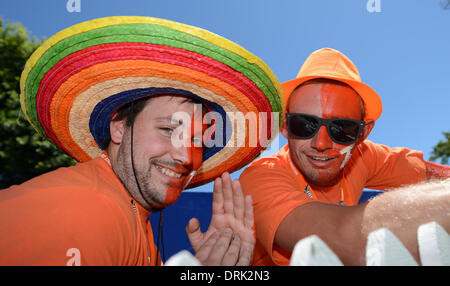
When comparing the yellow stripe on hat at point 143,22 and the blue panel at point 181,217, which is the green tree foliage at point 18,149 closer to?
the blue panel at point 181,217

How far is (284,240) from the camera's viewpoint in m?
1.54

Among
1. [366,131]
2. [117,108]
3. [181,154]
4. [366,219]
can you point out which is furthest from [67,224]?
[366,131]

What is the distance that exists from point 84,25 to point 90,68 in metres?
0.21

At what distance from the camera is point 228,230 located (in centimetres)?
175

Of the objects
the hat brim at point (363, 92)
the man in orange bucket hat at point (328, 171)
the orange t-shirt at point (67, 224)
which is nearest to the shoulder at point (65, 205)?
the orange t-shirt at point (67, 224)

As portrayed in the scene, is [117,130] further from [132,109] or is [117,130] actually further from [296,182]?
[296,182]

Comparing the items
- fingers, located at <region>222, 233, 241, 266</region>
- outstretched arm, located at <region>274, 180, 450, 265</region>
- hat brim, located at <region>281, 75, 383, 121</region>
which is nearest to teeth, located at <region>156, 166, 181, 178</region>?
fingers, located at <region>222, 233, 241, 266</region>

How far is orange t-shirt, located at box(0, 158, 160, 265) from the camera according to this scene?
102cm

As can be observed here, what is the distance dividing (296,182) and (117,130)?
49.0 inches

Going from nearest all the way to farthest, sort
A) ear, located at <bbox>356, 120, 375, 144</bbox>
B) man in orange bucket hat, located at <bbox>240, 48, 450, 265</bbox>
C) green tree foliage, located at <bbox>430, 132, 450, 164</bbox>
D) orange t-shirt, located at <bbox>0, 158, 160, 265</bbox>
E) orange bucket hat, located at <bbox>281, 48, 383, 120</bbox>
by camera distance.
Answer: orange t-shirt, located at <bbox>0, 158, 160, 265</bbox>
man in orange bucket hat, located at <bbox>240, 48, 450, 265</bbox>
orange bucket hat, located at <bbox>281, 48, 383, 120</bbox>
ear, located at <bbox>356, 120, 375, 144</bbox>
green tree foliage, located at <bbox>430, 132, 450, 164</bbox>

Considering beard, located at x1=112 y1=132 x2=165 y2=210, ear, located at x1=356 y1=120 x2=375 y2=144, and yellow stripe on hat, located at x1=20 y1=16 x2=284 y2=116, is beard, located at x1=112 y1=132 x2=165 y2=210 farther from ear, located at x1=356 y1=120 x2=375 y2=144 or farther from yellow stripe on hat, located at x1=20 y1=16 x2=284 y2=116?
ear, located at x1=356 y1=120 x2=375 y2=144

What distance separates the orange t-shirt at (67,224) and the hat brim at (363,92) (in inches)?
63.8

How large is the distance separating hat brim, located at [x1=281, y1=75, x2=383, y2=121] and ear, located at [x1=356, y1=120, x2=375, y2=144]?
8cm
